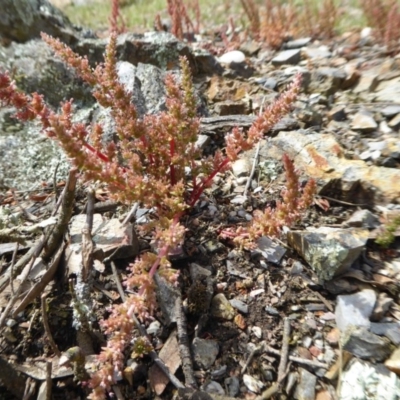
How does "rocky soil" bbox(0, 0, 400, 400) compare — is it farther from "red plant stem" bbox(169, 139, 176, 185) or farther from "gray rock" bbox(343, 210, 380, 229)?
"red plant stem" bbox(169, 139, 176, 185)

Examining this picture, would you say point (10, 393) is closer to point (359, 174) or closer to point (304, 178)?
point (304, 178)

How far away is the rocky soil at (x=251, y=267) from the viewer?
1.79m

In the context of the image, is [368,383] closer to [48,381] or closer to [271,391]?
[271,391]

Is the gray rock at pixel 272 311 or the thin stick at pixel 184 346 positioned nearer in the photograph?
the thin stick at pixel 184 346

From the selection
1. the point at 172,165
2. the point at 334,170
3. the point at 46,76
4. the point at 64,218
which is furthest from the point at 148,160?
the point at 46,76

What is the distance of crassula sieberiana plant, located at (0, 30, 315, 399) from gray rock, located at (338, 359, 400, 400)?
0.75m

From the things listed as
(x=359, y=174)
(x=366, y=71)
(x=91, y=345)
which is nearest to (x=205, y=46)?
(x=366, y=71)

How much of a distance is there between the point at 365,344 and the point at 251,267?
0.74m

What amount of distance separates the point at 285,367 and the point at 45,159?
2.47 m

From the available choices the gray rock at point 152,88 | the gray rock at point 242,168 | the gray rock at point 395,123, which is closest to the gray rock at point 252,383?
the gray rock at point 242,168

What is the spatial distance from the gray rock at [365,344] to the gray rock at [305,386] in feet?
0.71

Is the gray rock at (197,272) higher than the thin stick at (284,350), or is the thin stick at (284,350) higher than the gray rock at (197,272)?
the gray rock at (197,272)

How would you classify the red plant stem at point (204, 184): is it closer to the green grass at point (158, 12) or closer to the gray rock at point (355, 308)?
the gray rock at point (355, 308)

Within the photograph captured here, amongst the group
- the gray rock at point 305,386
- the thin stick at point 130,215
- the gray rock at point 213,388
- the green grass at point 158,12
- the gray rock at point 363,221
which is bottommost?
the gray rock at point 305,386
